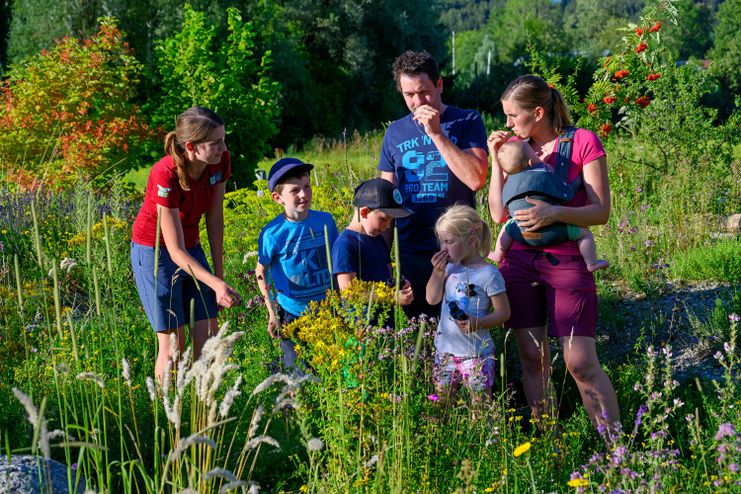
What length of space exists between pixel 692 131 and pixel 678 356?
4.39 m

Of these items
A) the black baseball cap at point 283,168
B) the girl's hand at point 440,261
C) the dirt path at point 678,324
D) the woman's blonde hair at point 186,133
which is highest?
the woman's blonde hair at point 186,133

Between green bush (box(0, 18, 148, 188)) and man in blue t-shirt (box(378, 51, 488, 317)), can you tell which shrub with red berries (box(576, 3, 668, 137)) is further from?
green bush (box(0, 18, 148, 188))

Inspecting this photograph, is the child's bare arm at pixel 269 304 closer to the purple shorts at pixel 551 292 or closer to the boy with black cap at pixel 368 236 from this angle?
the boy with black cap at pixel 368 236

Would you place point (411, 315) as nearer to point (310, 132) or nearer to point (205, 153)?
point (205, 153)

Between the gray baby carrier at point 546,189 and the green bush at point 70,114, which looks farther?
the green bush at point 70,114

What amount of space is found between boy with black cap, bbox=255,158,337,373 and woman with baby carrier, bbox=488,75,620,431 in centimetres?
97

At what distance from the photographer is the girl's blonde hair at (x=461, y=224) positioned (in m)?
3.65

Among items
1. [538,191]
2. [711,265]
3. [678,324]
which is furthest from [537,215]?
[711,265]

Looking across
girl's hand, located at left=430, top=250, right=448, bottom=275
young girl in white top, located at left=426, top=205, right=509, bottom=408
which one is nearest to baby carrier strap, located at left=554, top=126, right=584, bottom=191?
young girl in white top, located at left=426, top=205, right=509, bottom=408

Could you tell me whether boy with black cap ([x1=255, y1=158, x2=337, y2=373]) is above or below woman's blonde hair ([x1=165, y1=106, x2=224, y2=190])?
below

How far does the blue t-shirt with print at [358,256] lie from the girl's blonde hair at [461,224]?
1.12ft

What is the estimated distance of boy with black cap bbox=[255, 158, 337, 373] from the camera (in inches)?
156

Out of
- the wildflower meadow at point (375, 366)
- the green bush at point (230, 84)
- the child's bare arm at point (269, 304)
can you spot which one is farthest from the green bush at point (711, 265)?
the green bush at point (230, 84)

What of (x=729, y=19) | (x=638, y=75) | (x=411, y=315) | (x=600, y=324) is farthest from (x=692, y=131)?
(x=729, y=19)
